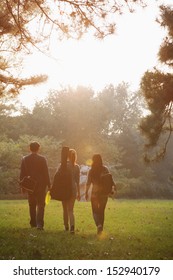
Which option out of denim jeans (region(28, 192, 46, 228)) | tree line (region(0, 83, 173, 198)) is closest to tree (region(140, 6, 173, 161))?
denim jeans (region(28, 192, 46, 228))

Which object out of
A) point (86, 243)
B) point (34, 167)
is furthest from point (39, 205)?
point (86, 243)

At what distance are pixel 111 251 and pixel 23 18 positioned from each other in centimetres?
598

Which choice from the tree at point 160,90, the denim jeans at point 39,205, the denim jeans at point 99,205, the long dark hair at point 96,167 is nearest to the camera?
the denim jeans at point 99,205

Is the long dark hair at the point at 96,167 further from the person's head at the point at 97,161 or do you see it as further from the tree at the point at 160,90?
the tree at the point at 160,90

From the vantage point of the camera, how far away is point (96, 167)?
33.1 feet

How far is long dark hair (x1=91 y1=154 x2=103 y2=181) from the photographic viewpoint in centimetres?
1004

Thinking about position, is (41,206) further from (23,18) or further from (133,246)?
(23,18)

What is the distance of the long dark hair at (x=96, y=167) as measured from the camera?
10039 mm

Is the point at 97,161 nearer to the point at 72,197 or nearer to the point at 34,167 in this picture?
the point at 72,197

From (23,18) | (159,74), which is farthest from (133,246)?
(159,74)

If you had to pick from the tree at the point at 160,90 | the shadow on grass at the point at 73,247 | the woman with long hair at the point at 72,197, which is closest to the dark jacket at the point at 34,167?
the woman with long hair at the point at 72,197

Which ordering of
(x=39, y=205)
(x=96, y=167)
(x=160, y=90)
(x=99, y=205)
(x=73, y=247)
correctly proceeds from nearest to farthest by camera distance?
(x=73, y=247)
(x=99, y=205)
(x=96, y=167)
(x=39, y=205)
(x=160, y=90)
